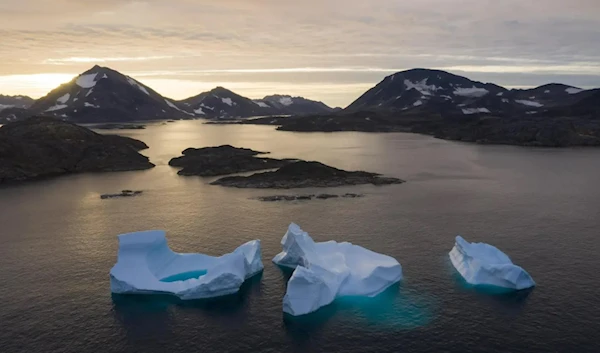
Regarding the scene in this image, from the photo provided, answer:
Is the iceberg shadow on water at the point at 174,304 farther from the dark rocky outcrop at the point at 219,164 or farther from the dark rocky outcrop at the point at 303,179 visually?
the dark rocky outcrop at the point at 219,164

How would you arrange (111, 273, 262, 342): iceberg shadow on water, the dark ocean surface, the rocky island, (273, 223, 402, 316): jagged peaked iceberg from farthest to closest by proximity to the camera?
the rocky island → (273, 223, 402, 316): jagged peaked iceberg → (111, 273, 262, 342): iceberg shadow on water → the dark ocean surface

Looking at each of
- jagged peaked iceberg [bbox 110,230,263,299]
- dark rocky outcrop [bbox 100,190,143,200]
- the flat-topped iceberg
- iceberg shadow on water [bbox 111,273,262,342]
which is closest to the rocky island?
dark rocky outcrop [bbox 100,190,143,200]

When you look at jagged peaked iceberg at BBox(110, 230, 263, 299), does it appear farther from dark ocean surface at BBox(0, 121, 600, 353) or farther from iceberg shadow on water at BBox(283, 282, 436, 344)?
iceberg shadow on water at BBox(283, 282, 436, 344)

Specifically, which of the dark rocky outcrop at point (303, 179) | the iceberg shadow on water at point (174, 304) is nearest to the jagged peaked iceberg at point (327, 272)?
the iceberg shadow on water at point (174, 304)

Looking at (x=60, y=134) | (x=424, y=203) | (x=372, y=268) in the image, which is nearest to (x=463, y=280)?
(x=372, y=268)

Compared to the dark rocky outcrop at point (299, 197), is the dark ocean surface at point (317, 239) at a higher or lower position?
lower

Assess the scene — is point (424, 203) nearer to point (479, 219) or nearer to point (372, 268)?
point (479, 219)
